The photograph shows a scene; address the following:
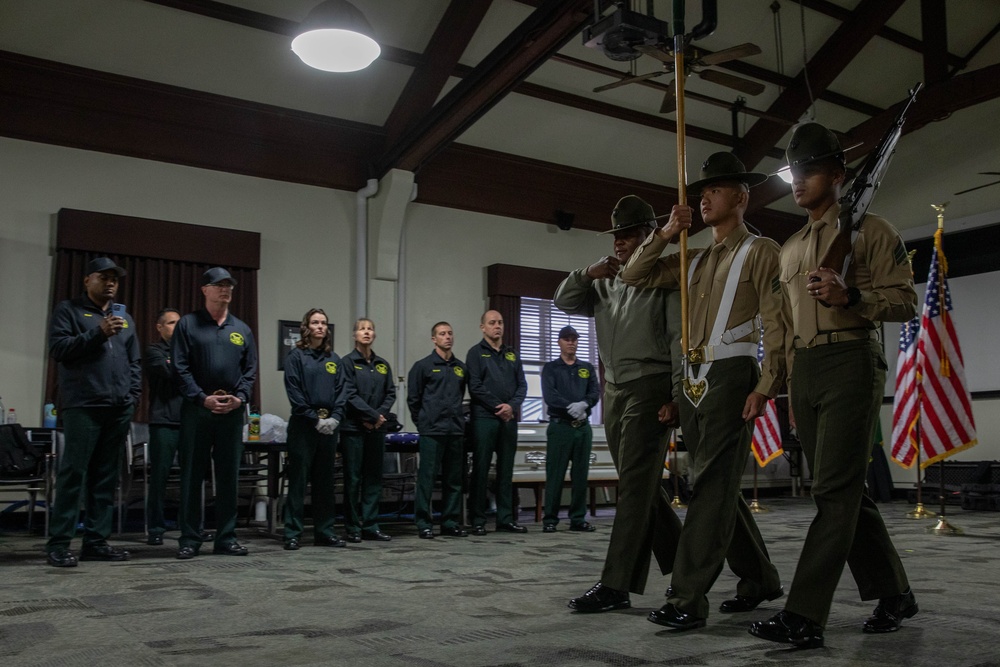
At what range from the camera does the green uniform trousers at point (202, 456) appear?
461cm

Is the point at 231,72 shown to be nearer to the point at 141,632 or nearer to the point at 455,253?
the point at 455,253

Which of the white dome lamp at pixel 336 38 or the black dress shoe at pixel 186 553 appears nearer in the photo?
the black dress shoe at pixel 186 553

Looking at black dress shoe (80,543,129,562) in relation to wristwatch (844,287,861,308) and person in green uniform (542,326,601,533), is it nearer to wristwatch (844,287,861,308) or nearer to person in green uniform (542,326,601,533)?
person in green uniform (542,326,601,533)

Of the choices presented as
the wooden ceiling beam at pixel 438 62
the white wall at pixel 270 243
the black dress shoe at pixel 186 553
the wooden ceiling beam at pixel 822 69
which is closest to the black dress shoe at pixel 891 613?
the black dress shoe at pixel 186 553

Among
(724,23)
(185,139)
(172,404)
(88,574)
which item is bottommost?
(88,574)

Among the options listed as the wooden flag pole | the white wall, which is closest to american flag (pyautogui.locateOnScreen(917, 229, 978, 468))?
the white wall

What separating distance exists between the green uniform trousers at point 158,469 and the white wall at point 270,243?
250cm

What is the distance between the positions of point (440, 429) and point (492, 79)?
10.6ft

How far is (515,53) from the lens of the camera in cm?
→ 719

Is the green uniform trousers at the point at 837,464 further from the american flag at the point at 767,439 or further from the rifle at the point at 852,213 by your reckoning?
the american flag at the point at 767,439

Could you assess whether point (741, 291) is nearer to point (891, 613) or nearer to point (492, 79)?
point (891, 613)

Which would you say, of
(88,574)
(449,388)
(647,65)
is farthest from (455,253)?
(88,574)

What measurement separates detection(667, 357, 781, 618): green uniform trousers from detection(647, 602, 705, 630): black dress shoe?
15 mm

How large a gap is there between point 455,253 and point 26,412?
4505 mm
